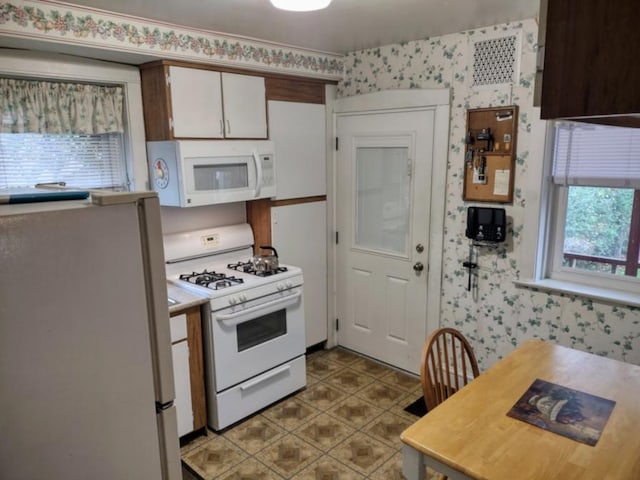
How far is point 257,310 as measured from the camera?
283 cm

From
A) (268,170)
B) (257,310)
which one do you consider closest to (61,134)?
(268,170)

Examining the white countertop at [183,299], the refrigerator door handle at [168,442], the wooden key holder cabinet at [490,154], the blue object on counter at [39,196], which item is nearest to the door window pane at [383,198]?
the wooden key holder cabinet at [490,154]

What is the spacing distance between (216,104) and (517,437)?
238 cm

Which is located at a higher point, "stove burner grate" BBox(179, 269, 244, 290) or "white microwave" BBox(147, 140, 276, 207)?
"white microwave" BBox(147, 140, 276, 207)

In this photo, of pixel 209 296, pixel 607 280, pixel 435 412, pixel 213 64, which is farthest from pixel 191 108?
pixel 607 280

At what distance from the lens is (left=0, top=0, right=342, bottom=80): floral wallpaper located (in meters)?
2.07

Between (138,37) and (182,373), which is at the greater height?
(138,37)

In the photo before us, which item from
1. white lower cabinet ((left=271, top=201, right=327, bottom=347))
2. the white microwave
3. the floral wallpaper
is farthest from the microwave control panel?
the floral wallpaper

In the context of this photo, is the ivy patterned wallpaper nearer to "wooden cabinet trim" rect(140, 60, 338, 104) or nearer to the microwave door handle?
"wooden cabinet trim" rect(140, 60, 338, 104)

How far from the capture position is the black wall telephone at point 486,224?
2795 mm

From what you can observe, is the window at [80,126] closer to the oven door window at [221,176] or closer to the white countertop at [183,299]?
the oven door window at [221,176]

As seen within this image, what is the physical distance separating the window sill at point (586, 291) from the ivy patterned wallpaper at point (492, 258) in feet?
0.14

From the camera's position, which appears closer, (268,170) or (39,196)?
(39,196)

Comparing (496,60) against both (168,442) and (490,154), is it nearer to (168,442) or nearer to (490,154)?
(490,154)
